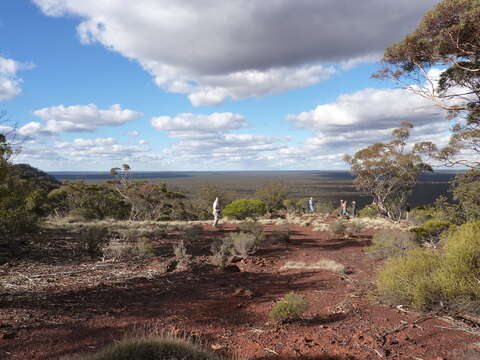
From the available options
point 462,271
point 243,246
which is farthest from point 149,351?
point 243,246

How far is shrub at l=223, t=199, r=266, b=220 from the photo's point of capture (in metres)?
24.0

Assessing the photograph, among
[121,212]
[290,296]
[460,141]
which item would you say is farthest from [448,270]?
[121,212]

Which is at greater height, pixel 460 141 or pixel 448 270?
pixel 460 141

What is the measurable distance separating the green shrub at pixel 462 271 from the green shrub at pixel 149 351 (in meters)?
3.95

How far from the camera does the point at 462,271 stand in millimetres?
5094

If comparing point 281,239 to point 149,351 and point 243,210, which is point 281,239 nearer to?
point 149,351

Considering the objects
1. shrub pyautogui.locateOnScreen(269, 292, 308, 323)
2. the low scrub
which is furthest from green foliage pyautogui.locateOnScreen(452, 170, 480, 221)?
shrub pyautogui.locateOnScreen(269, 292, 308, 323)

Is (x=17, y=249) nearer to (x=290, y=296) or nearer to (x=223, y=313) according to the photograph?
(x=223, y=313)

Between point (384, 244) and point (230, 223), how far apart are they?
11317 mm

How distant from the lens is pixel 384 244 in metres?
9.50

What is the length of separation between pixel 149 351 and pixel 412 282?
15.0 ft

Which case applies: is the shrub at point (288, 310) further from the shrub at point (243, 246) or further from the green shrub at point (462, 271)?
the shrub at point (243, 246)

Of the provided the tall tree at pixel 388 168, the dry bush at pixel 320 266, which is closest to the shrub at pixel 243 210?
the tall tree at pixel 388 168

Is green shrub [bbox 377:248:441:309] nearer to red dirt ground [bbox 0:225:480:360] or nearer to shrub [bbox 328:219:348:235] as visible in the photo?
red dirt ground [bbox 0:225:480:360]
